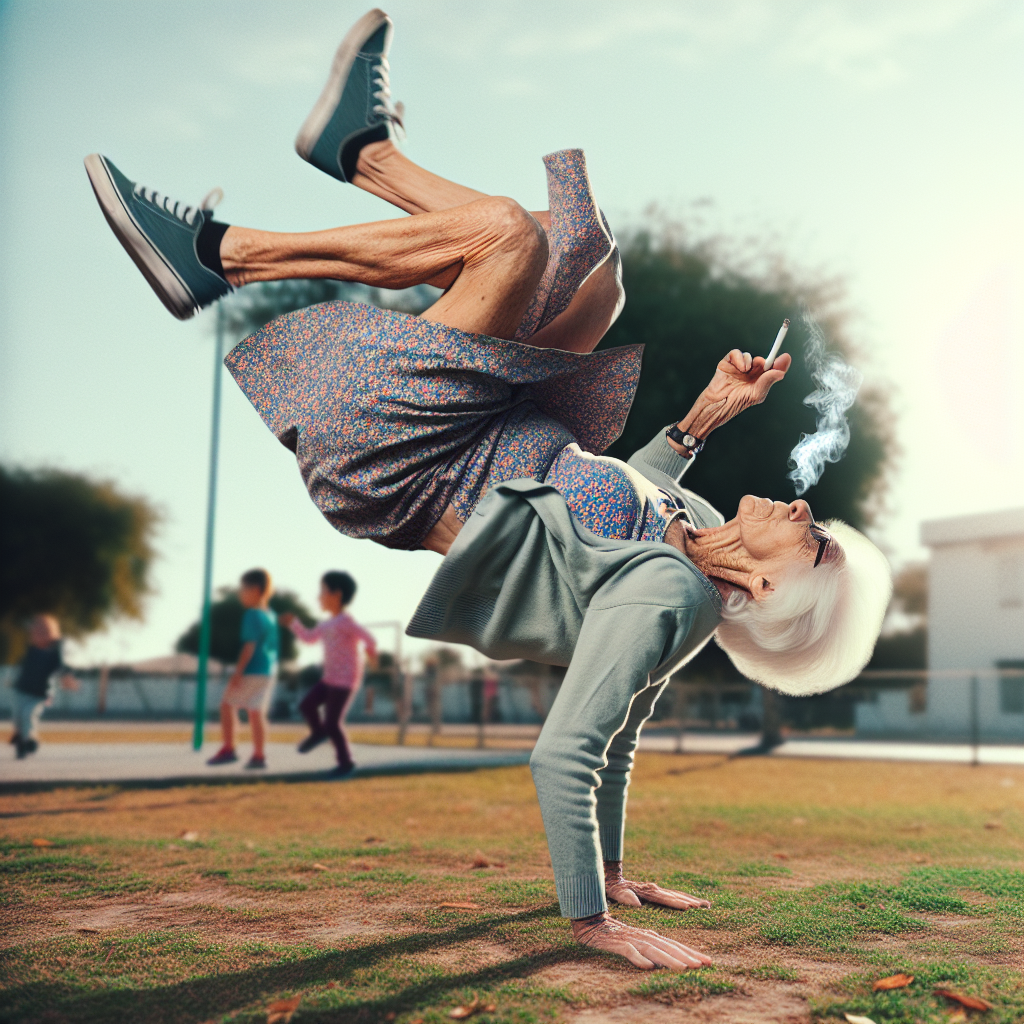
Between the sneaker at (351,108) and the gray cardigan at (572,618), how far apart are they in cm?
102

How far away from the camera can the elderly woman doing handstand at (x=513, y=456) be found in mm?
2207

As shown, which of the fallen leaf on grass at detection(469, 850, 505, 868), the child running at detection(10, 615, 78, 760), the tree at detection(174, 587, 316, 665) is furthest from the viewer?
the tree at detection(174, 587, 316, 665)

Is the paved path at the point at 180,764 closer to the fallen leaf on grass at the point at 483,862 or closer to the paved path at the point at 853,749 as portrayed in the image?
the fallen leaf on grass at the point at 483,862

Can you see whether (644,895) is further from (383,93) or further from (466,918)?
(383,93)

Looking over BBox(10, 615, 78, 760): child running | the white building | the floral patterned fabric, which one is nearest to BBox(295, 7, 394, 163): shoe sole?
the floral patterned fabric

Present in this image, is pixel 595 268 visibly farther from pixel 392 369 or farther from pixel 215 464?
pixel 215 464

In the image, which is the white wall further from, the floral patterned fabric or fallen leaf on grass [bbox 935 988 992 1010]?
the floral patterned fabric

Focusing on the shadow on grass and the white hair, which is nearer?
the shadow on grass

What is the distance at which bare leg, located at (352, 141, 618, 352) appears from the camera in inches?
96.0

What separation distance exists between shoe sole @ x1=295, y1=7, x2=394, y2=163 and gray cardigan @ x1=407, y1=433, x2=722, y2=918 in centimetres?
110

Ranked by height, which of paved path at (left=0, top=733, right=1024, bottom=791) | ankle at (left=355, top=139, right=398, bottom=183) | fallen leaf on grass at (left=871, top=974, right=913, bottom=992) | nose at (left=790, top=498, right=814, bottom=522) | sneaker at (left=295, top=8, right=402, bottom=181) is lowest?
paved path at (left=0, top=733, right=1024, bottom=791)

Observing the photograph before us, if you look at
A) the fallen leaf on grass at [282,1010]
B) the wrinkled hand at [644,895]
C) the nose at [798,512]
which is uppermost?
the nose at [798,512]

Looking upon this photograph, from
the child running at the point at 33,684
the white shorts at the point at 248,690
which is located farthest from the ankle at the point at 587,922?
the child running at the point at 33,684

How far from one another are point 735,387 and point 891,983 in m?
1.68
